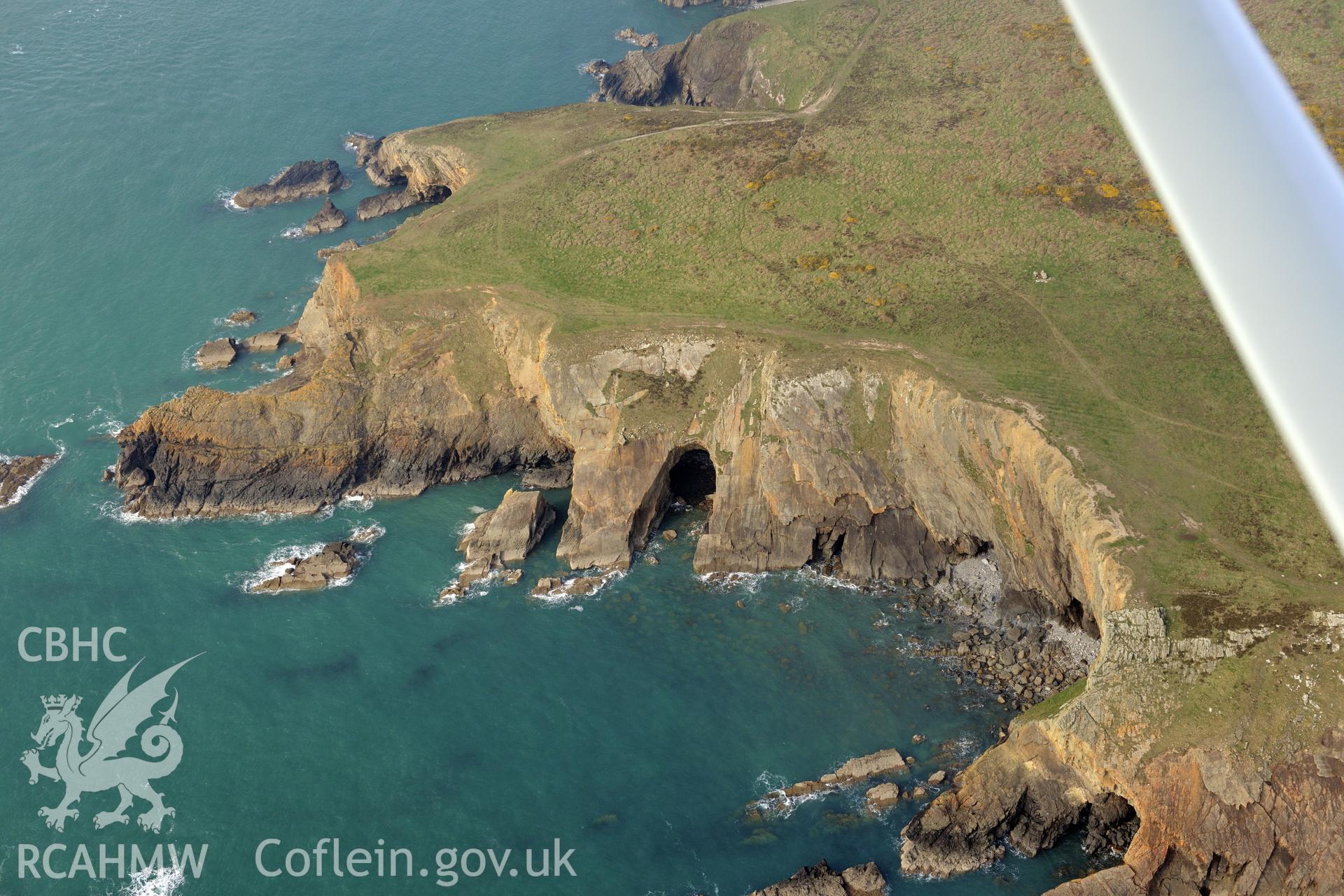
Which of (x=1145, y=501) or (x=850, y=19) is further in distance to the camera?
(x=850, y=19)

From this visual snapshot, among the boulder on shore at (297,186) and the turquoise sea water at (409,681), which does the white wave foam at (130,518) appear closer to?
the turquoise sea water at (409,681)

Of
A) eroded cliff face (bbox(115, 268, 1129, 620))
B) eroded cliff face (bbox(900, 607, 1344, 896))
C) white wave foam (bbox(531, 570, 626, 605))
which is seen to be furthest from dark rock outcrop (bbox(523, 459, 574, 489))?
eroded cliff face (bbox(900, 607, 1344, 896))

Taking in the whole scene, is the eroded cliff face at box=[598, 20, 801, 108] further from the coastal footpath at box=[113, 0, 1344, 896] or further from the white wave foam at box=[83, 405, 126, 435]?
the white wave foam at box=[83, 405, 126, 435]

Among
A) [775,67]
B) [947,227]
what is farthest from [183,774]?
[775,67]

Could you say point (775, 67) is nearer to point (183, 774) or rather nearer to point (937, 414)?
point (937, 414)

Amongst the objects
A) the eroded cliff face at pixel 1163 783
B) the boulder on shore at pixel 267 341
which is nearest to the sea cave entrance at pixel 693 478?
the eroded cliff face at pixel 1163 783
